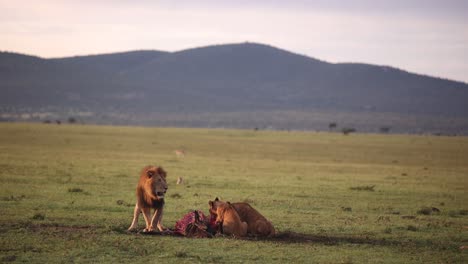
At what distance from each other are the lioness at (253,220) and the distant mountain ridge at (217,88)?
312ft

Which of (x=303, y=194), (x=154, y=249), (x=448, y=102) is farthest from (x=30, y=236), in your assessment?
(x=448, y=102)

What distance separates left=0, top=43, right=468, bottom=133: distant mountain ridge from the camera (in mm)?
120750

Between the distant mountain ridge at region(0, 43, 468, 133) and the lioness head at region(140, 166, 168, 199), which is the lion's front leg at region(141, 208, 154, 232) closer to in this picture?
the lioness head at region(140, 166, 168, 199)

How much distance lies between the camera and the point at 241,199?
→ 20766 millimetres

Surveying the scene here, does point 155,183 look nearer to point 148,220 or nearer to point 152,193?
point 152,193

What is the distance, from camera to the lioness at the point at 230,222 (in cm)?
1320

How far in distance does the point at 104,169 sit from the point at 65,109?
91533 mm

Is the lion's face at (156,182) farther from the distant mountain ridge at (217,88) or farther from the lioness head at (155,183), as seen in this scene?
the distant mountain ridge at (217,88)

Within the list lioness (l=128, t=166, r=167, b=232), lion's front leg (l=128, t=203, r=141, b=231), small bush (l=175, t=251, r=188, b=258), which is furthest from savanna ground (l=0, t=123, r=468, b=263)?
lioness (l=128, t=166, r=167, b=232)

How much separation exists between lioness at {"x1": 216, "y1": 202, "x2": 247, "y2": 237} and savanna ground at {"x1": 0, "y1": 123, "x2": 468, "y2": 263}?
343 mm

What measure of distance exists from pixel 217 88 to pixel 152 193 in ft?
469

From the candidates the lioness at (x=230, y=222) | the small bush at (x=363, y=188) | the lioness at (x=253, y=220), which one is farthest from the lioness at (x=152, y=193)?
the small bush at (x=363, y=188)

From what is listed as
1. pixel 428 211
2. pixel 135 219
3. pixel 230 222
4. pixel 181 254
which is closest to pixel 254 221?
pixel 230 222

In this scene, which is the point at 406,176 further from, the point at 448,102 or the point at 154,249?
the point at 448,102
